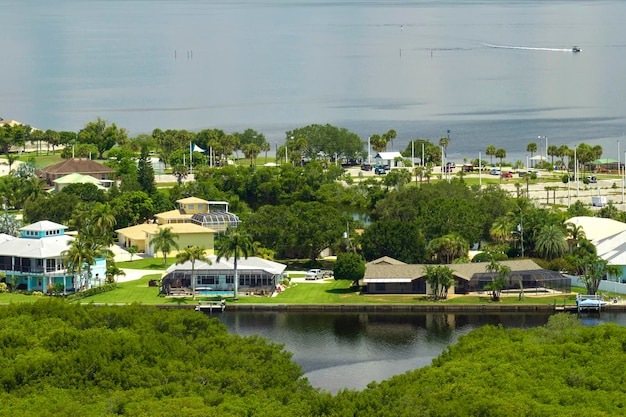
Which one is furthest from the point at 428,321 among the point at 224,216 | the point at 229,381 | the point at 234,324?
the point at 224,216

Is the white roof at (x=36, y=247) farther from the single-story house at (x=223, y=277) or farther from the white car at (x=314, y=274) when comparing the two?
the white car at (x=314, y=274)

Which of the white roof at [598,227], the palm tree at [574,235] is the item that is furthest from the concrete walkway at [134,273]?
the white roof at [598,227]

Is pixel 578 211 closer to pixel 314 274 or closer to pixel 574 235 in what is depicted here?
pixel 574 235

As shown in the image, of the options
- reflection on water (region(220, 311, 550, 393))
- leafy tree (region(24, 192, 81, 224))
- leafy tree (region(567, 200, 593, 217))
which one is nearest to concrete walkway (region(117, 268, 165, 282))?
reflection on water (region(220, 311, 550, 393))

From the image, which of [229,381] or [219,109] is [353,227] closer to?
[229,381]

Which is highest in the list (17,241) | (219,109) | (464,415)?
(219,109)

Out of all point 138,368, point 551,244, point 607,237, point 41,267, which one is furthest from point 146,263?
point 138,368
